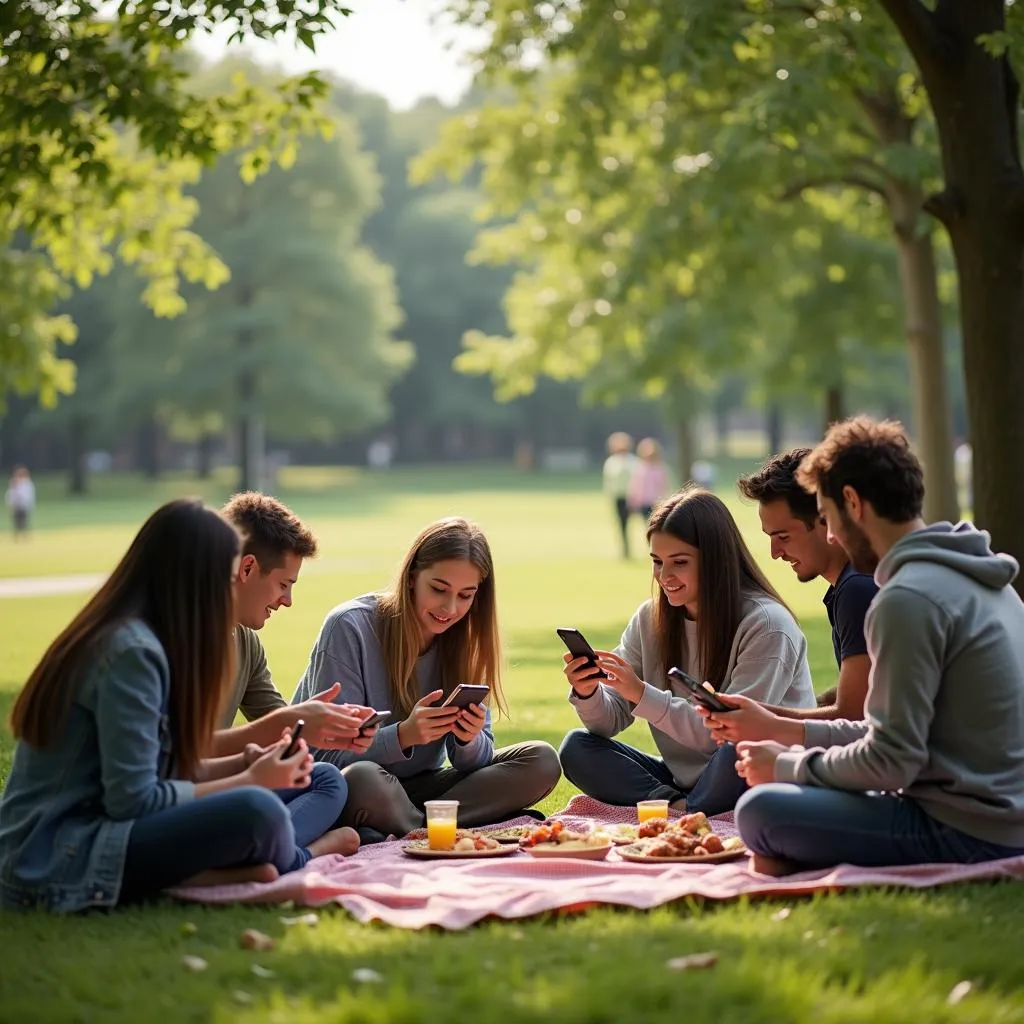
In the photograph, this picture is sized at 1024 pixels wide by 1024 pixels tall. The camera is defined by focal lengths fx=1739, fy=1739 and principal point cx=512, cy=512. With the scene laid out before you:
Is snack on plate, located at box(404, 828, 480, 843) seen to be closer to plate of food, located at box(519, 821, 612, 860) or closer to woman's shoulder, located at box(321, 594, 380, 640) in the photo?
plate of food, located at box(519, 821, 612, 860)

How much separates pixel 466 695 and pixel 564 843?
71cm

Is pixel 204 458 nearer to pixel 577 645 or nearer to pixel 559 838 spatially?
pixel 577 645

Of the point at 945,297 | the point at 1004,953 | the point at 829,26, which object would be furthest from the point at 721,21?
the point at 945,297

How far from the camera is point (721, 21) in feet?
44.7

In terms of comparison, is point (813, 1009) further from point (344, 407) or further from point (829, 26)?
point (344, 407)

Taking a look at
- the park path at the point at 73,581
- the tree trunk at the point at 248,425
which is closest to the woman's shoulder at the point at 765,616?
the park path at the point at 73,581

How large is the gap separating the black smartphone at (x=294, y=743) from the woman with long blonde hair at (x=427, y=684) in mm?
762

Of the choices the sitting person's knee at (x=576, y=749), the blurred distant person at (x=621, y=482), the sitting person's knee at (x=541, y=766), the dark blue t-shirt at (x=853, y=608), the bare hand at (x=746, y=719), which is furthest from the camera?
the blurred distant person at (x=621, y=482)

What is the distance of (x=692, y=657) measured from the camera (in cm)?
778

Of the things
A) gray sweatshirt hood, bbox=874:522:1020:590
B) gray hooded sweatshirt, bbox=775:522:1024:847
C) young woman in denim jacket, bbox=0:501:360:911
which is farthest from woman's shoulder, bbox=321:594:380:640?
gray sweatshirt hood, bbox=874:522:1020:590

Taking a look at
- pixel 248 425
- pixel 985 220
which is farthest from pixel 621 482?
pixel 248 425

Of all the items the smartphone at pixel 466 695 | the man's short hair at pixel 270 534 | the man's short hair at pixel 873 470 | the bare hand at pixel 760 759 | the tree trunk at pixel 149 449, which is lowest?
the bare hand at pixel 760 759

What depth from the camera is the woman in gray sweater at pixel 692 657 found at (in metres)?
7.37

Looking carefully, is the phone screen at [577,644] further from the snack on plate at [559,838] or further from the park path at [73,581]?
the park path at [73,581]
